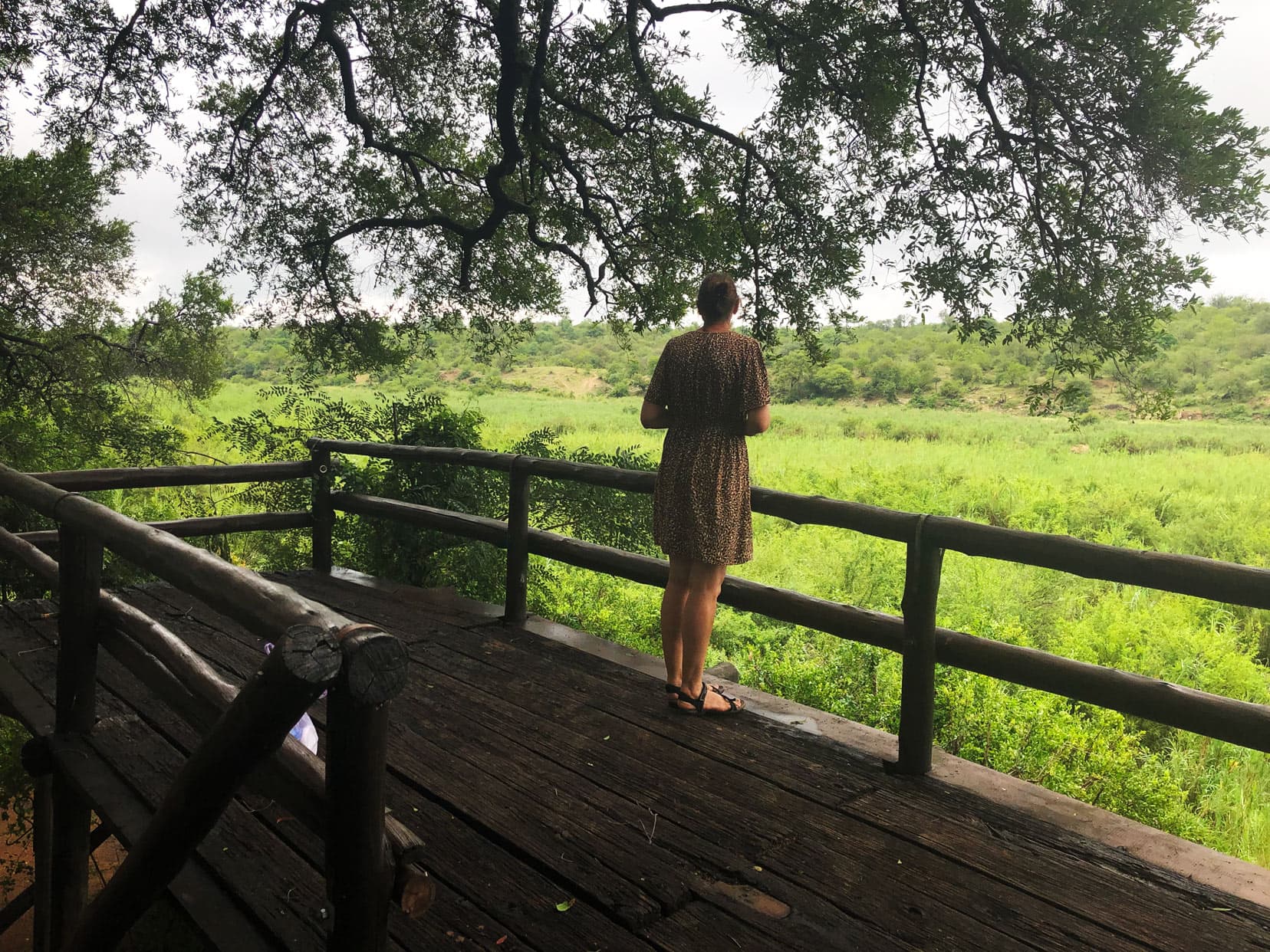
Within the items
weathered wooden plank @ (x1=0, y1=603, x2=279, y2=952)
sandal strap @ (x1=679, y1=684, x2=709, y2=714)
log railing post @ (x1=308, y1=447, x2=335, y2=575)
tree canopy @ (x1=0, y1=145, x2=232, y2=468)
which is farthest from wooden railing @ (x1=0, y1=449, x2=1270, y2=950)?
tree canopy @ (x1=0, y1=145, x2=232, y2=468)

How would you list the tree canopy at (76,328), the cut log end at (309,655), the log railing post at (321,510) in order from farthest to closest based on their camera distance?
the tree canopy at (76,328) → the log railing post at (321,510) → the cut log end at (309,655)

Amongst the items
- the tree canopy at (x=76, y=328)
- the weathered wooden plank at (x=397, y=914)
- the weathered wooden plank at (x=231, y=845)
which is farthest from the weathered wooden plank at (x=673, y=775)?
the tree canopy at (x=76, y=328)

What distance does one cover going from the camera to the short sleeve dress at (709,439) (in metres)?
3.21

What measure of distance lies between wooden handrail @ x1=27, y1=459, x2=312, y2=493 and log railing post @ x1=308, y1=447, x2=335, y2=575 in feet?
0.26

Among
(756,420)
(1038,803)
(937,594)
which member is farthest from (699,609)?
(1038,803)

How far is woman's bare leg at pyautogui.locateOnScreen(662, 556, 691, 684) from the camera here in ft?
11.2

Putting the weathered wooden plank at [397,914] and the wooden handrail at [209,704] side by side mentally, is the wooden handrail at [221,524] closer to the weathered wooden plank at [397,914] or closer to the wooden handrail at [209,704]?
the wooden handrail at [209,704]

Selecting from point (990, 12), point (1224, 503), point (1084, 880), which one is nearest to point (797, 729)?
point (1084, 880)

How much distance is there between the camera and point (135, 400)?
10.5 m

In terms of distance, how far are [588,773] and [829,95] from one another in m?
6.07

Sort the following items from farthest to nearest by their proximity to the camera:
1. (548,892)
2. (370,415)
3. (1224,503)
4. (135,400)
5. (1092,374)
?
(1224,503) → (135,400) → (370,415) → (1092,374) → (548,892)

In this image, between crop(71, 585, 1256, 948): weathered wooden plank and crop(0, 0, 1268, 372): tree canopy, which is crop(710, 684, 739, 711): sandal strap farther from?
crop(0, 0, 1268, 372): tree canopy

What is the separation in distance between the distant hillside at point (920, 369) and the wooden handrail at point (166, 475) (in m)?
19.8

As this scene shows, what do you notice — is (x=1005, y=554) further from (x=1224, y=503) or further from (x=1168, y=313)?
(x=1224, y=503)
